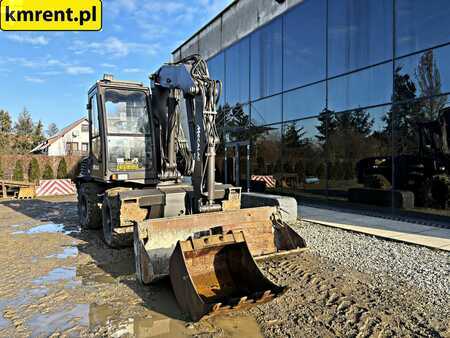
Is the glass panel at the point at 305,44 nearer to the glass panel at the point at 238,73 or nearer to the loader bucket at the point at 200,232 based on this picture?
the glass panel at the point at 238,73

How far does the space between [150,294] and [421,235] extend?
18.2 feet

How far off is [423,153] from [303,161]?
4376mm

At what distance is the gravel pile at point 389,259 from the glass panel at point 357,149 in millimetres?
3168

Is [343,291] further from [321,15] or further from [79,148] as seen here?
[79,148]

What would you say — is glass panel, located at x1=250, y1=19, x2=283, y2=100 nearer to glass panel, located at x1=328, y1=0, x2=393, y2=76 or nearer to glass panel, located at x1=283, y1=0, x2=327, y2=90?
glass panel, located at x1=283, y1=0, x2=327, y2=90

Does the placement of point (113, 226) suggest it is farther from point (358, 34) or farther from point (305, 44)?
point (305, 44)

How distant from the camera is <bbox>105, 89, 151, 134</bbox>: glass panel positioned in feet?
24.2

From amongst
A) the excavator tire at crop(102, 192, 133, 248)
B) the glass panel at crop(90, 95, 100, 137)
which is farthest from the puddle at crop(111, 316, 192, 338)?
the glass panel at crop(90, 95, 100, 137)

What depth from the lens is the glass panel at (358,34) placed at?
981 centimetres

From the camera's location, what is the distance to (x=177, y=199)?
20.5ft

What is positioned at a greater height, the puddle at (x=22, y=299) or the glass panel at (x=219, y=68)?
the glass panel at (x=219, y=68)

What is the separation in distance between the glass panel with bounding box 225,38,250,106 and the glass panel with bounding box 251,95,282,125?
0.90m

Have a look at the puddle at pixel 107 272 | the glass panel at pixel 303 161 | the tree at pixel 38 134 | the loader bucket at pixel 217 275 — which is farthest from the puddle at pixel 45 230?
the tree at pixel 38 134

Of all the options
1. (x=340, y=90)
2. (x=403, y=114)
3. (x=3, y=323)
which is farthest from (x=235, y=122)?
(x=3, y=323)
